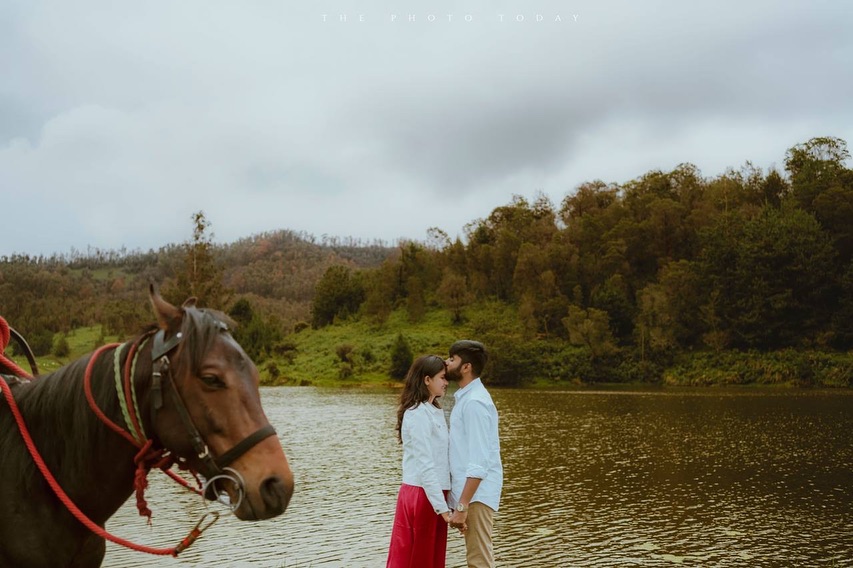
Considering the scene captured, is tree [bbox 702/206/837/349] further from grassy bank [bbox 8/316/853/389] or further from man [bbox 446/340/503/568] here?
man [bbox 446/340/503/568]

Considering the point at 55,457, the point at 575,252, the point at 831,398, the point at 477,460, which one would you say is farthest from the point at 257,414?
the point at 575,252

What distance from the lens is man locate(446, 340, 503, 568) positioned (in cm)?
486

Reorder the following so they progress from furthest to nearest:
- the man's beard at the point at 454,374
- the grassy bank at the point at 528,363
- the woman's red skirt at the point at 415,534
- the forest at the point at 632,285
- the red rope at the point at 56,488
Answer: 1. the forest at the point at 632,285
2. the grassy bank at the point at 528,363
3. the man's beard at the point at 454,374
4. the woman's red skirt at the point at 415,534
5. the red rope at the point at 56,488

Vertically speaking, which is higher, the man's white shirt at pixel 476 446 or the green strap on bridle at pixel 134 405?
the green strap on bridle at pixel 134 405

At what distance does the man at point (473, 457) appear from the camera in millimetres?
4862

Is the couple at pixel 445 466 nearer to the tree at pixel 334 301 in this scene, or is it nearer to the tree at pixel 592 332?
the tree at pixel 592 332

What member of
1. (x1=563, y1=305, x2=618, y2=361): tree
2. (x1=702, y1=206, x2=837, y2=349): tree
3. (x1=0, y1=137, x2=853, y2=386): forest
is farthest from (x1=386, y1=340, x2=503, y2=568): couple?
(x1=702, y1=206, x2=837, y2=349): tree

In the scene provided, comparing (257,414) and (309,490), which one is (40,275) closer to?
(309,490)

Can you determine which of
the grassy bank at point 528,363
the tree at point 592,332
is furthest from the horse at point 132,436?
the tree at point 592,332

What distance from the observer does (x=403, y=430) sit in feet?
16.8

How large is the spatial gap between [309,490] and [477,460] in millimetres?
12719

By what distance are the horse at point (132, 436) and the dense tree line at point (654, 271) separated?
56218mm

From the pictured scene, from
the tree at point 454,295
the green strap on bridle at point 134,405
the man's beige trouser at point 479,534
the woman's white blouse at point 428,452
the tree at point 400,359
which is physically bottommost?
the tree at point 400,359

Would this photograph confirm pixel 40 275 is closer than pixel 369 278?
No
